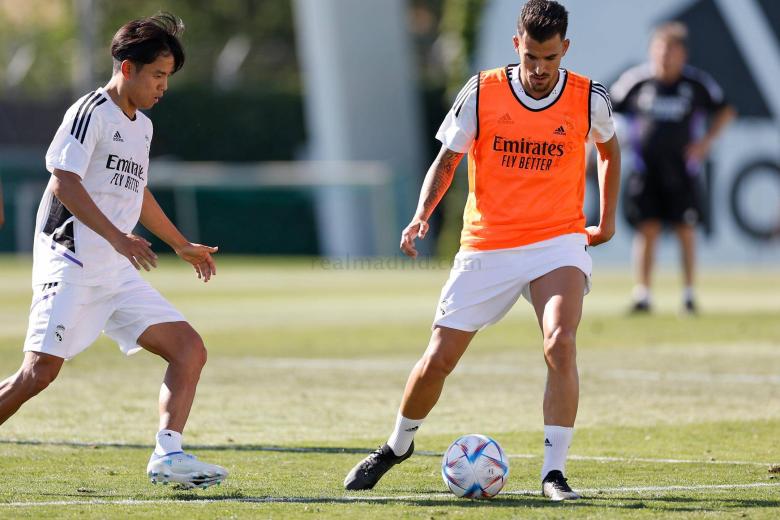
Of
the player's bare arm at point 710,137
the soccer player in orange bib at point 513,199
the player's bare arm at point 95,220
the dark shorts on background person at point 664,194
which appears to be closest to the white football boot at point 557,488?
the soccer player in orange bib at point 513,199

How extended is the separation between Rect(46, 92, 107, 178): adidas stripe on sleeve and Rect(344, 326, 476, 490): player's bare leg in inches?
68.7

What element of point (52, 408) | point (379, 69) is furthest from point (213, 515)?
point (379, 69)

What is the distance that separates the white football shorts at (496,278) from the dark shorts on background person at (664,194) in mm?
9649

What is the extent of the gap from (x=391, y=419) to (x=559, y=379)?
9.27 feet

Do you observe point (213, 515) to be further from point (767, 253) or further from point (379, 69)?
point (379, 69)

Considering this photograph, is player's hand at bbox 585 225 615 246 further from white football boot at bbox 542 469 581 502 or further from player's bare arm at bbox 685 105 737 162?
A: player's bare arm at bbox 685 105 737 162

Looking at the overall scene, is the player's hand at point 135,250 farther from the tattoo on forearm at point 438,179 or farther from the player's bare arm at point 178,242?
the tattoo on forearm at point 438,179

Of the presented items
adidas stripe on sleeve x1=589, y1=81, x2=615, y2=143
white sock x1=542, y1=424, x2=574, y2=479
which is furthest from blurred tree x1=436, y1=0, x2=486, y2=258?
white sock x1=542, y1=424, x2=574, y2=479

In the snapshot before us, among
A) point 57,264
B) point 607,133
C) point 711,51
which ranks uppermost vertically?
point 711,51

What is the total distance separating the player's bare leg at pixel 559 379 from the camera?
260 inches

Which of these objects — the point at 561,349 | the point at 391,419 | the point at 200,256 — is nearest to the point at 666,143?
the point at 391,419

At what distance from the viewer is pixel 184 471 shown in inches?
258

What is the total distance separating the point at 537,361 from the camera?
12672 millimetres

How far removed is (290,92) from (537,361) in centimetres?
2942
